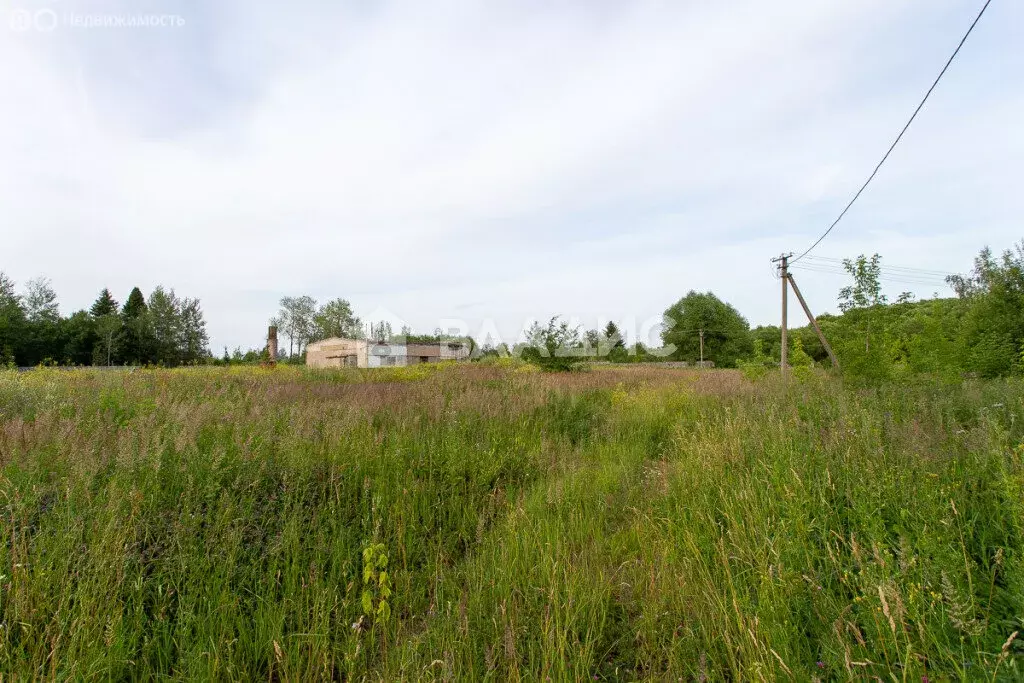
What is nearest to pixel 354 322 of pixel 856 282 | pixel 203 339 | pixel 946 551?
pixel 203 339

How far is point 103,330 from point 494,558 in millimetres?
60180

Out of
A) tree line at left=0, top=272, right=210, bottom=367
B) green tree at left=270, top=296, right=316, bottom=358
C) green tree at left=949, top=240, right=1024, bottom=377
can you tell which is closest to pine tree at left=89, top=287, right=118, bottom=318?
tree line at left=0, top=272, right=210, bottom=367

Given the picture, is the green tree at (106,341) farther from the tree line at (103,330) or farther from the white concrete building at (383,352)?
the white concrete building at (383,352)

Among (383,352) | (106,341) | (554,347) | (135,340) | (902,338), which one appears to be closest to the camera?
(902,338)

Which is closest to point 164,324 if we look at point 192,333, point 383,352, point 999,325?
point 192,333

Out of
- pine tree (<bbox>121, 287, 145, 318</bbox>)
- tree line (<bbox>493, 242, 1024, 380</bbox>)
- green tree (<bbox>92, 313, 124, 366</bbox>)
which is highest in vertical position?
pine tree (<bbox>121, 287, 145, 318</bbox>)

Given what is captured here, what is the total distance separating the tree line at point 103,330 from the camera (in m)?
40.9

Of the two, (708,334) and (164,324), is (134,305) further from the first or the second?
(708,334)

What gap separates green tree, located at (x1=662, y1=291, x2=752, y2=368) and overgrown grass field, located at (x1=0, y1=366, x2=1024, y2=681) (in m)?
53.5

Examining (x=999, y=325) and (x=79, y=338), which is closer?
(x=999, y=325)

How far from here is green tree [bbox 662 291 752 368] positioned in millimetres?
54188

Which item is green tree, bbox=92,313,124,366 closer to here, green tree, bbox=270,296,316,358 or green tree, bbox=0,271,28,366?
green tree, bbox=0,271,28,366

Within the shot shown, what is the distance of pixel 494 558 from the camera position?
9.12 ft

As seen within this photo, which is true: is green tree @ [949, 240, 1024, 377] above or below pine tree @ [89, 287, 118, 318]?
below
